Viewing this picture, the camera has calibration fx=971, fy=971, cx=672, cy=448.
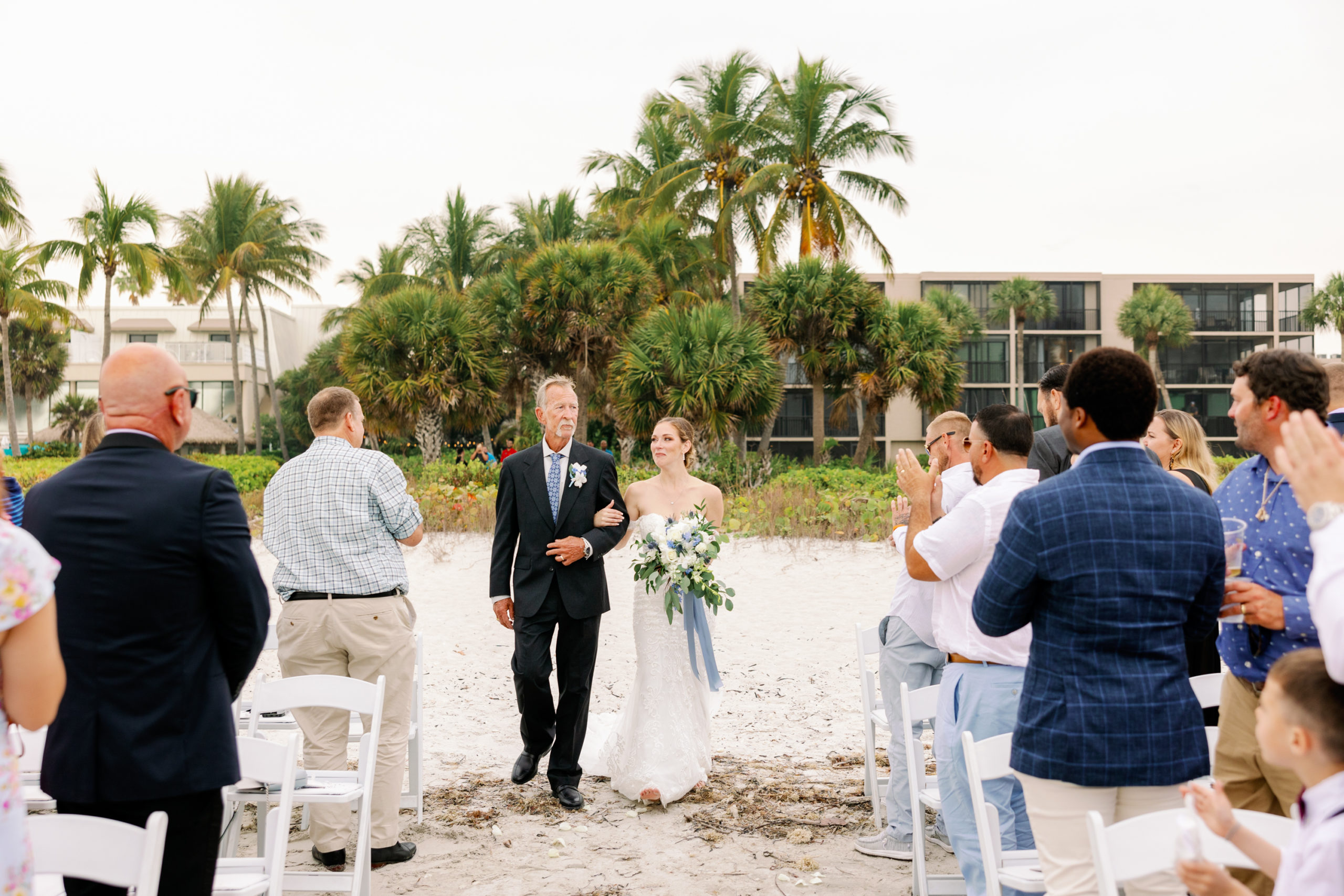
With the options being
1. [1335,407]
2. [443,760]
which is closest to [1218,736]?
[1335,407]

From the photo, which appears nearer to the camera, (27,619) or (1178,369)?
(27,619)

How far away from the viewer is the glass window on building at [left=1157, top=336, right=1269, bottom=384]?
178 ft

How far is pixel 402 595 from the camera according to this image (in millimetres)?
4867

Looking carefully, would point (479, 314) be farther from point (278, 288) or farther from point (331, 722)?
point (331, 722)

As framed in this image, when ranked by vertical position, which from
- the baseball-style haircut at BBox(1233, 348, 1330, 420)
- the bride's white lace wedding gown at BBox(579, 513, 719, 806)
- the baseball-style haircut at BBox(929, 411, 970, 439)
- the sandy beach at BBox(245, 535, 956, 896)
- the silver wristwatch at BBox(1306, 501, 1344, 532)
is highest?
the baseball-style haircut at BBox(1233, 348, 1330, 420)

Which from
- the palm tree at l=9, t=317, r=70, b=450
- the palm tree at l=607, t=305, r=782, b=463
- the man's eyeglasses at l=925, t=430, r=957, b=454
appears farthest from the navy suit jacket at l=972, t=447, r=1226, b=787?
the palm tree at l=9, t=317, r=70, b=450

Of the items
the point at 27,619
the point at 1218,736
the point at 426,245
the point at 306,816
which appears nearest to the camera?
the point at 27,619

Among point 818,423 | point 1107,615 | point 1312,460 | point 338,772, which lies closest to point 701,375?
point 818,423

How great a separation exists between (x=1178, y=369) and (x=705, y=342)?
44.2 meters

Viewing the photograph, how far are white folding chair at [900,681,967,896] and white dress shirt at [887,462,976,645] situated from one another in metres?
0.53

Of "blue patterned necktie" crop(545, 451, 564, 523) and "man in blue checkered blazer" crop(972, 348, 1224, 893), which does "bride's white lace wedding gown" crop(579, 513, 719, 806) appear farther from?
"man in blue checkered blazer" crop(972, 348, 1224, 893)

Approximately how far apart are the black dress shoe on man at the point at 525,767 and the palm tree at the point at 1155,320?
5165 cm

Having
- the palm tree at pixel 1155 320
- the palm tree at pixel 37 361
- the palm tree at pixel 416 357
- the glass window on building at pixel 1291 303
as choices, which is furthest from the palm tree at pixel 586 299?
the glass window on building at pixel 1291 303

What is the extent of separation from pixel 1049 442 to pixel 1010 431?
1.81 metres
